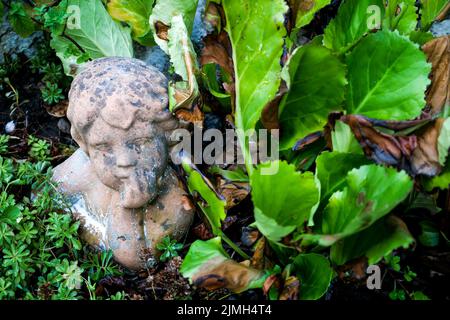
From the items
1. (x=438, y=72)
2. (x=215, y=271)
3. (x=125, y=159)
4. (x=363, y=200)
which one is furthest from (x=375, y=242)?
(x=125, y=159)

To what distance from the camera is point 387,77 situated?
1.37m

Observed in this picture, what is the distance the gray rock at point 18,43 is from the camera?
198cm

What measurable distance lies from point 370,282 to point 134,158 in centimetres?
61

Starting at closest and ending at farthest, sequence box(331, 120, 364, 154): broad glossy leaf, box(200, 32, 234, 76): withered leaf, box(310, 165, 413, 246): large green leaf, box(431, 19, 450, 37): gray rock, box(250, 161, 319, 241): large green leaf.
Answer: box(310, 165, 413, 246): large green leaf < box(250, 161, 319, 241): large green leaf < box(331, 120, 364, 154): broad glossy leaf < box(200, 32, 234, 76): withered leaf < box(431, 19, 450, 37): gray rock

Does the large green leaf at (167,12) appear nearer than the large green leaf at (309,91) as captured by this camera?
No

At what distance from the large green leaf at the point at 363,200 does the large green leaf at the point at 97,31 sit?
0.79m

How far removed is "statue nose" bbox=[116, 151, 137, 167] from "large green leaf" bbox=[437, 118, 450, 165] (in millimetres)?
657

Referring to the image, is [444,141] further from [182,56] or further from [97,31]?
[97,31]

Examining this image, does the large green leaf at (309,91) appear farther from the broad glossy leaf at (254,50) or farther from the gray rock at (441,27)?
the gray rock at (441,27)

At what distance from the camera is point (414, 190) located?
1.34 metres

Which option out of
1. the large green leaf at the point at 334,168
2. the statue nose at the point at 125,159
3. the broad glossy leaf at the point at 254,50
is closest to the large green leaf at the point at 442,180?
the large green leaf at the point at 334,168

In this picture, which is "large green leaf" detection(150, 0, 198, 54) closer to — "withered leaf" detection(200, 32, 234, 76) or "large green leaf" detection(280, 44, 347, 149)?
"withered leaf" detection(200, 32, 234, 76)

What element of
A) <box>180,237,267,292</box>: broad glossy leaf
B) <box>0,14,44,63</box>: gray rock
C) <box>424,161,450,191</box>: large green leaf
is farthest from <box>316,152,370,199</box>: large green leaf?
<box>0,14,44,63</box>: gray rock

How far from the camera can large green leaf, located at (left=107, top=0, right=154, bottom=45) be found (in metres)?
1.64
